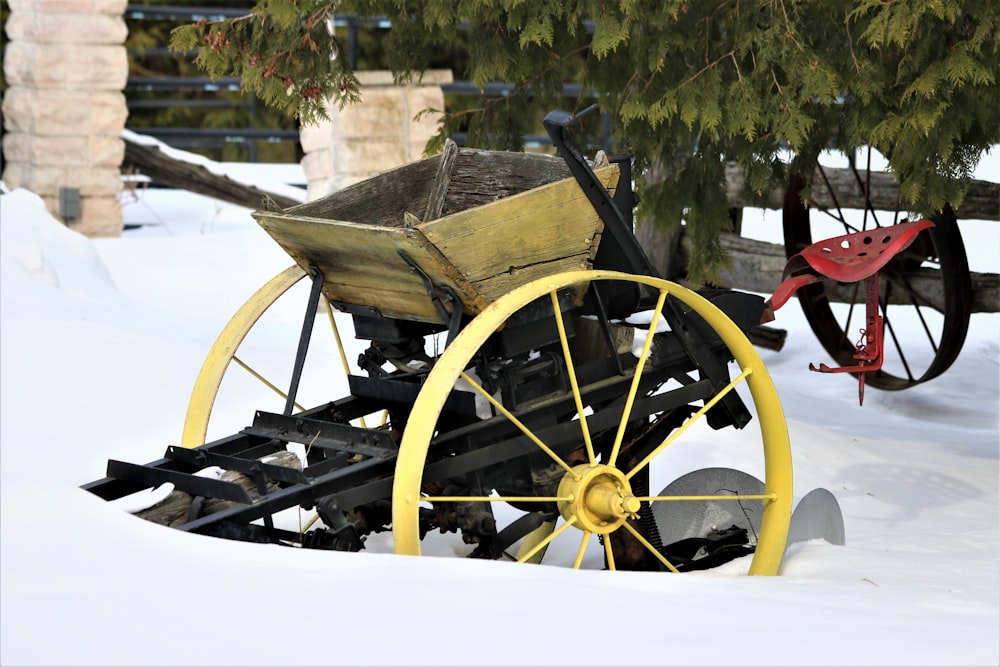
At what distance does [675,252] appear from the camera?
8258 mm

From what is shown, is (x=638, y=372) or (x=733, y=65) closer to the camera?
(x=638, y=372)

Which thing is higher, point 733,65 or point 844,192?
point 733,65

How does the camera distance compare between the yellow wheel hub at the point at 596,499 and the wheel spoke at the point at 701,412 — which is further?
the wheel spoke at the point at 701,412

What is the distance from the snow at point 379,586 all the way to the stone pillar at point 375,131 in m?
3.19

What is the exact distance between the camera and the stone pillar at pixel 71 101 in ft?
36.3

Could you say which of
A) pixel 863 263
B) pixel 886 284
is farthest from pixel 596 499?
pixel 886 284

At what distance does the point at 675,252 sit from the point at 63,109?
19.5ft

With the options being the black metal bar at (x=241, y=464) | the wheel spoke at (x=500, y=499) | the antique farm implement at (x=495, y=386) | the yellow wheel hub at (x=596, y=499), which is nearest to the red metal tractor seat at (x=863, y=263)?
the antique farm implement at (x=495, y=386)

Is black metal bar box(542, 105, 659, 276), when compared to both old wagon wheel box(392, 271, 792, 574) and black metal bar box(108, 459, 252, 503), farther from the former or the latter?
black metal bar box(108, 459, 252, 503)

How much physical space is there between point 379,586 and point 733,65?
122 inches

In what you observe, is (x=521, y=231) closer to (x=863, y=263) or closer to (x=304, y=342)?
(x=304, y=342)

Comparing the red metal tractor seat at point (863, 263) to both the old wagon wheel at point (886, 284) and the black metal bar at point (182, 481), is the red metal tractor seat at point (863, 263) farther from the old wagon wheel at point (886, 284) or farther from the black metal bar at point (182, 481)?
the old wagon wheel at point (886, 284)

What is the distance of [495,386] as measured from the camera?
3.60m

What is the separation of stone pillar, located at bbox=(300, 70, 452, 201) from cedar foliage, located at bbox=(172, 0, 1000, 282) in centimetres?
282
